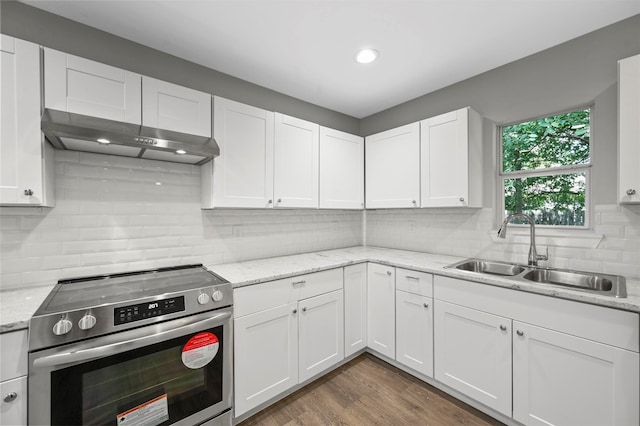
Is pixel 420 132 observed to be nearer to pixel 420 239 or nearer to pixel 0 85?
pixel 420 239

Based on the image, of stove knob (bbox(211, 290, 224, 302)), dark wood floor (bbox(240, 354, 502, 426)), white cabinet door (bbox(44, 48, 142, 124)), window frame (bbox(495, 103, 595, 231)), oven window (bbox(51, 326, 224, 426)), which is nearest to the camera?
oven window (bbox(51, 326, 224, 426))

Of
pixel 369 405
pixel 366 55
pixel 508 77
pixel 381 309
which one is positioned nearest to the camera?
pixel 369 405

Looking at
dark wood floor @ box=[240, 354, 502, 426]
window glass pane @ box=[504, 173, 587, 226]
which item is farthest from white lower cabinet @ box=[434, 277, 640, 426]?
window glass pane @ box=[504, 173, 587, 226]

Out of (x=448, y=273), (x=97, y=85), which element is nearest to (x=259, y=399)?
(x=448, y=273)

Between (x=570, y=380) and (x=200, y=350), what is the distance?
82.4 inches

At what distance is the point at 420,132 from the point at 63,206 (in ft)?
9.36

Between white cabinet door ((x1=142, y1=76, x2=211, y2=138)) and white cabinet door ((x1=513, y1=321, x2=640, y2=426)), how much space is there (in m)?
2.53

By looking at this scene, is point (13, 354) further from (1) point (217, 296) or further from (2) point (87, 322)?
(1) point (217, 296)

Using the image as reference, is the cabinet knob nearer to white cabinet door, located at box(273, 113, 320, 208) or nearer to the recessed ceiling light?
white cabinet door, located at box(273, 113, 320, 208)

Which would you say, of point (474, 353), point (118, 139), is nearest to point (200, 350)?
point (118, 139)

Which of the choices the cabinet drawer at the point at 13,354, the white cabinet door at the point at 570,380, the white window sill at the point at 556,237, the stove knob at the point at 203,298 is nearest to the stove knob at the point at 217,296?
the stove knob at the point at 203,298

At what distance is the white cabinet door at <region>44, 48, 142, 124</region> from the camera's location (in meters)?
1.51

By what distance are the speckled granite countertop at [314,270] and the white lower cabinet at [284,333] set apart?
87 millimetres

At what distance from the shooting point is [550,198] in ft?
7.30
